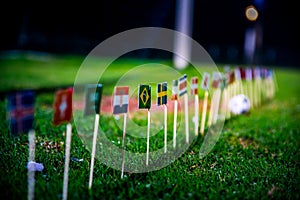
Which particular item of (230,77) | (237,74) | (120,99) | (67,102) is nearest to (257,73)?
(237,74)

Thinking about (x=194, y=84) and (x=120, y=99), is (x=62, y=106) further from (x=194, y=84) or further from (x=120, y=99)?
(x=194, y=84)

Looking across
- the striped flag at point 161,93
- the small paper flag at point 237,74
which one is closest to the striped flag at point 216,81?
A: the small paper flag at point 237,74

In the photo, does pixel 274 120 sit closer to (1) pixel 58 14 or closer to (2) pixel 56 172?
(2) pixel 56 172

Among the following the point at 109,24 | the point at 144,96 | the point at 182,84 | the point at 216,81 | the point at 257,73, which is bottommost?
the point at 144,96

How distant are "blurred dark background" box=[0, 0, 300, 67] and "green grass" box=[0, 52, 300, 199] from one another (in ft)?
51.3

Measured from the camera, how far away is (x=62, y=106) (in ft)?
13.2

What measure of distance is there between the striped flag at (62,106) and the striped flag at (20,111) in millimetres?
240

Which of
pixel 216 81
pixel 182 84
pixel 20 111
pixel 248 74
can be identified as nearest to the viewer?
pixel 20 111

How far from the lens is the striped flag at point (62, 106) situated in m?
3.97

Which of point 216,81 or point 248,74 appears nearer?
point 216,81

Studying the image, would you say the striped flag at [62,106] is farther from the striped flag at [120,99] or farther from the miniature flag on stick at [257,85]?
the miniature flag on stick at [257,85]

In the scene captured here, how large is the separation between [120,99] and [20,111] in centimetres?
139

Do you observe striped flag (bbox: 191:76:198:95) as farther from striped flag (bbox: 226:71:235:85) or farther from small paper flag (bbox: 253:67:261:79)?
small paper flag (bbox: 253:67:261:79)

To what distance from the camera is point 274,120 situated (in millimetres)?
9469
